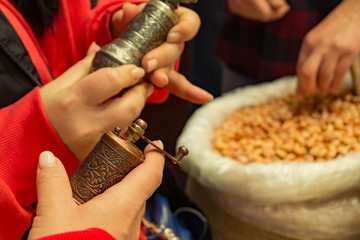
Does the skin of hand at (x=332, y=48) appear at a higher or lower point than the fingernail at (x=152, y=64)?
lower

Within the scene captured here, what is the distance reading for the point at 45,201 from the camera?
13.1 inches

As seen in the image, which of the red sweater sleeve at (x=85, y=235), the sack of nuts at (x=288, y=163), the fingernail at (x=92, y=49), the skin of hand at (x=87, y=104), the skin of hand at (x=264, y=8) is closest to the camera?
the red sweater sleeve at (x=85, y=235)

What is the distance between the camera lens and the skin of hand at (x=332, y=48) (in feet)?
2.49

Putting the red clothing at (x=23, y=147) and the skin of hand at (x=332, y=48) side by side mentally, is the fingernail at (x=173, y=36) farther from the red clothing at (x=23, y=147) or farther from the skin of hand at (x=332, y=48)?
the skin of hand at (x=332, y=48)

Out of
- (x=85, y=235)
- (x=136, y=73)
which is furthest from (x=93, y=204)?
(x=136, y=73)

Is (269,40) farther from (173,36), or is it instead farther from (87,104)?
(87,104)

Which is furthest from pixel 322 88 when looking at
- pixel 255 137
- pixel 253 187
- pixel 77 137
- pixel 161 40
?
pixel 77 137

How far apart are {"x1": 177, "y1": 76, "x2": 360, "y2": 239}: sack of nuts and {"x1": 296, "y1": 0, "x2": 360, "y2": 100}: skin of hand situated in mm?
96

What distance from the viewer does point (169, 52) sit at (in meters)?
0.50

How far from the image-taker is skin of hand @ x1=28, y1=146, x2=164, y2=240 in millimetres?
322

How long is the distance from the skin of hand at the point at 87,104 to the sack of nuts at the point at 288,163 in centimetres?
35

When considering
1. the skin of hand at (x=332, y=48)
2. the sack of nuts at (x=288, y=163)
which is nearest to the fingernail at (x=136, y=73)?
the sack of nuts at (x=288, y=163)

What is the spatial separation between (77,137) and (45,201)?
0.10m

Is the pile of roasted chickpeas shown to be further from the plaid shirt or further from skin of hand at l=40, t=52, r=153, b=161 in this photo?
skin of hand at l=40, t=52, r=153, b=161
